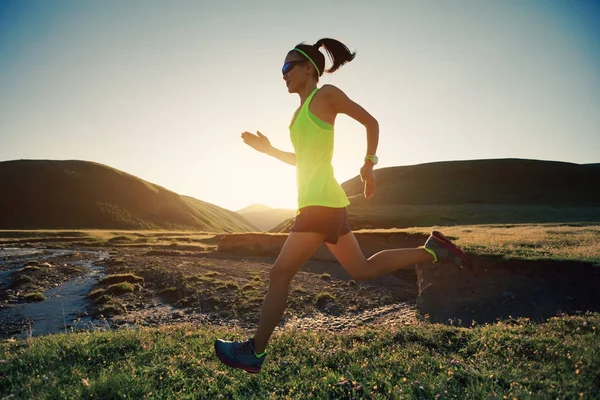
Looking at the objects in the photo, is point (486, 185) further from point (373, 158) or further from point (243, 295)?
point (373, 158)

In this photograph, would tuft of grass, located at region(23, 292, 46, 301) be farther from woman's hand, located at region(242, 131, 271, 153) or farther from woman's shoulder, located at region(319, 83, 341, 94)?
woman's shoulder, located at region(319, 83, 341, 94)

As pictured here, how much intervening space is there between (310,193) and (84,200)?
167 metres

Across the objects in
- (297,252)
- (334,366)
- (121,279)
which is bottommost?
(121,279)

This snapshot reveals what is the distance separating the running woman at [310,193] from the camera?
395 centimetres

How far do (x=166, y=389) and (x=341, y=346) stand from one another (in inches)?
111

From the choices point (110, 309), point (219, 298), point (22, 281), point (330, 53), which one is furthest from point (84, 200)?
point (330, 53)

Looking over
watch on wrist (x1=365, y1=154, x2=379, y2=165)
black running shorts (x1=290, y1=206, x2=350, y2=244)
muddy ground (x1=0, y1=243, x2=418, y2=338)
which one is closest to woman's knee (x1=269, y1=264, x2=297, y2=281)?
black running shorts (x1=290, y1=206, x2=350, y2=244)

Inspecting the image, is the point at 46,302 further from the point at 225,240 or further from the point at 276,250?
the point at 225,240

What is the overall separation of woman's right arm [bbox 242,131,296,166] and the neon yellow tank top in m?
1.23

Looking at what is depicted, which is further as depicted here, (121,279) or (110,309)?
(121,279)

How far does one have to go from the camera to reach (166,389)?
12.9 ft

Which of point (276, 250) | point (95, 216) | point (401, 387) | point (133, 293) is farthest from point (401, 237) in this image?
point (95, 216)

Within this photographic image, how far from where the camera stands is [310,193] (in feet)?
13.2

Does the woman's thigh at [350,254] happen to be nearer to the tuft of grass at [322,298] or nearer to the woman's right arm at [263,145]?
the woman's right arm at [263,145]
